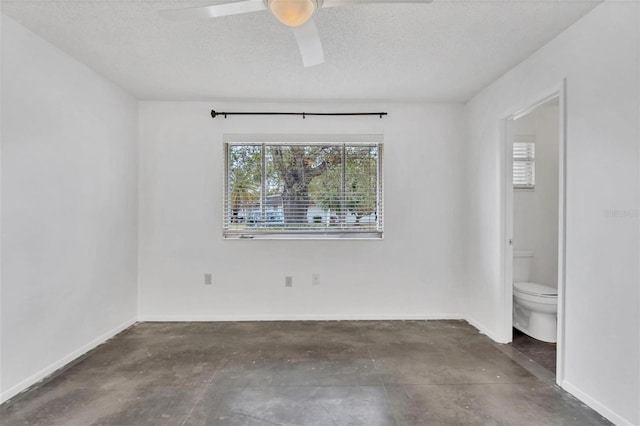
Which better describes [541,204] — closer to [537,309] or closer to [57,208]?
[537,309]

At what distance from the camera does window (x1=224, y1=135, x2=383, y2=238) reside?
3.62m

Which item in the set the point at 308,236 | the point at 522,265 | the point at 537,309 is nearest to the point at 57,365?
the point at 308,236

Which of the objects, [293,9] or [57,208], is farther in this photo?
[57,208]

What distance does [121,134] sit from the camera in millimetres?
3256

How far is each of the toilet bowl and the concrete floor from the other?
489mm

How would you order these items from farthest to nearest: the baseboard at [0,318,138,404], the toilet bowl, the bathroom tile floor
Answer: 1. the toilet bowl
2. the bathroom tile floor
3. the baseboard at [0,318,138,404]

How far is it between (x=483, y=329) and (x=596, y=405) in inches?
51.9

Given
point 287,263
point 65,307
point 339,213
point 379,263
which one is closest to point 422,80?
point 339,213

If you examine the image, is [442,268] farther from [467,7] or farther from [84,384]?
[84,384]

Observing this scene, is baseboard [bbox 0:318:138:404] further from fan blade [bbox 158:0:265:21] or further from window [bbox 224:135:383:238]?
fan blade [bbox 158:0:265:21]

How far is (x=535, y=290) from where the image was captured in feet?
9.95

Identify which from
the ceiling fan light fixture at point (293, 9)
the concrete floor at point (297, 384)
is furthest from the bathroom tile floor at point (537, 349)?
→ the ceiling fan light fixture at point (293, 9)

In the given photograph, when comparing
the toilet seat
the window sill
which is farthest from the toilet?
the window sill

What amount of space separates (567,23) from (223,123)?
3.10 m
